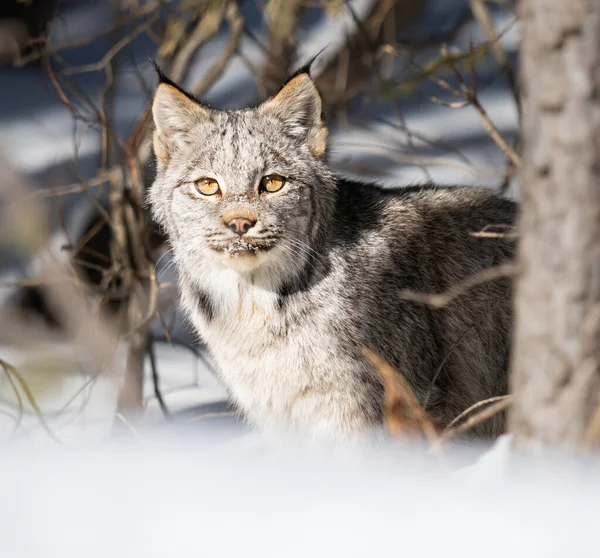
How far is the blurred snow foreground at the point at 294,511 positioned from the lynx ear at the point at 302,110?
1482 millimetres

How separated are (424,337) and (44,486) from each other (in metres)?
1.57

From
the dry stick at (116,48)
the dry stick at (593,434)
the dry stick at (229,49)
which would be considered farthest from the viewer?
the dry stick at (229,49)

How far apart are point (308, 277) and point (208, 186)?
458 millimetres

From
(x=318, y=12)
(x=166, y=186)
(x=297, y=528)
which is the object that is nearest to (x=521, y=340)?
(x=297, y=528)

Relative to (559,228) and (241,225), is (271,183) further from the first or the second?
(559,228)

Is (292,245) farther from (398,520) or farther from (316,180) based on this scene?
(398,520)

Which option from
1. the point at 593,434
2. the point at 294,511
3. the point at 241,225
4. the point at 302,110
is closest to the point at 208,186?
the point at 241,225

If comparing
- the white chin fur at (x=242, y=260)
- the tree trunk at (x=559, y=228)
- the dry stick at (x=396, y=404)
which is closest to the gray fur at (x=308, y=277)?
the white chin fur at (x=242, y=260)

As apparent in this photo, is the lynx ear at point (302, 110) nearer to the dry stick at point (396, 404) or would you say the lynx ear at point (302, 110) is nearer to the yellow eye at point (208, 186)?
the yellow eye at point (208, 186)

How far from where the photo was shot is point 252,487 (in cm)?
183

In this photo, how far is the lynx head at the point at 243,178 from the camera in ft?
9.16

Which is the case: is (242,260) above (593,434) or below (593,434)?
above

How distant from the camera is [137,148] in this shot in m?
4.04

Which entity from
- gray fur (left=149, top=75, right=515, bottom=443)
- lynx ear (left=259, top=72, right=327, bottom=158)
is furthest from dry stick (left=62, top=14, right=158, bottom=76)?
lynx ear (left=259, top=72, right=327, bottom=158)
